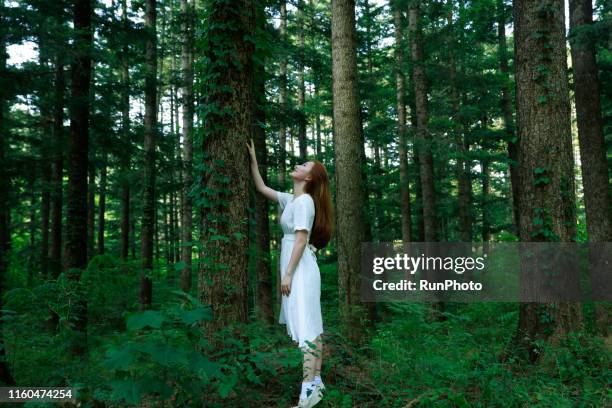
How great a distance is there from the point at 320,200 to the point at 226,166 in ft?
3.67

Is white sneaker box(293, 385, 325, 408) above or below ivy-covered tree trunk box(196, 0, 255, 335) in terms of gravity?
below

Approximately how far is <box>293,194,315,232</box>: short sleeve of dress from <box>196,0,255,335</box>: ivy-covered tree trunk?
0.51 metres

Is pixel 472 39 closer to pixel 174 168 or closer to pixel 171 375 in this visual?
A: pixel 174 168

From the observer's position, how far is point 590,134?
11055 mm

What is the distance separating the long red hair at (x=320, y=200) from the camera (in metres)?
5.05

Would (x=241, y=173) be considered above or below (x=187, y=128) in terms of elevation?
below

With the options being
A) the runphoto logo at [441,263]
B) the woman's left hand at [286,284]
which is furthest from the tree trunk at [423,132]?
the woman's left hand at [286,284]

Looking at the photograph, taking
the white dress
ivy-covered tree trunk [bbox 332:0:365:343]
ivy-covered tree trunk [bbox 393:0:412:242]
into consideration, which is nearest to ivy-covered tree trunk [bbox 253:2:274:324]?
ivy-covered tree trunk [bbox 332:0:365:343]

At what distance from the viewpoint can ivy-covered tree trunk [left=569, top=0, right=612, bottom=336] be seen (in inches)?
428

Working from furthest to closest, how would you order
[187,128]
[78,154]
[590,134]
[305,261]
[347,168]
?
[187,128], [590,134], [78,154], [347,168], [305,261]

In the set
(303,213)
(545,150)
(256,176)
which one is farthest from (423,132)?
(303,213)

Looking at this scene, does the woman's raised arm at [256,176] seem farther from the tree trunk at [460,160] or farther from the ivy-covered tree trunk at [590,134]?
the tree trunk at [460,160]

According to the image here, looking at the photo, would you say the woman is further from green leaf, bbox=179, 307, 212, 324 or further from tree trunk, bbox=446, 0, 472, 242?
tree trunk, bbox=446, 0, 472, 242

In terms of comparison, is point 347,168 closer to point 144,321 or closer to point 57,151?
point 144,321
